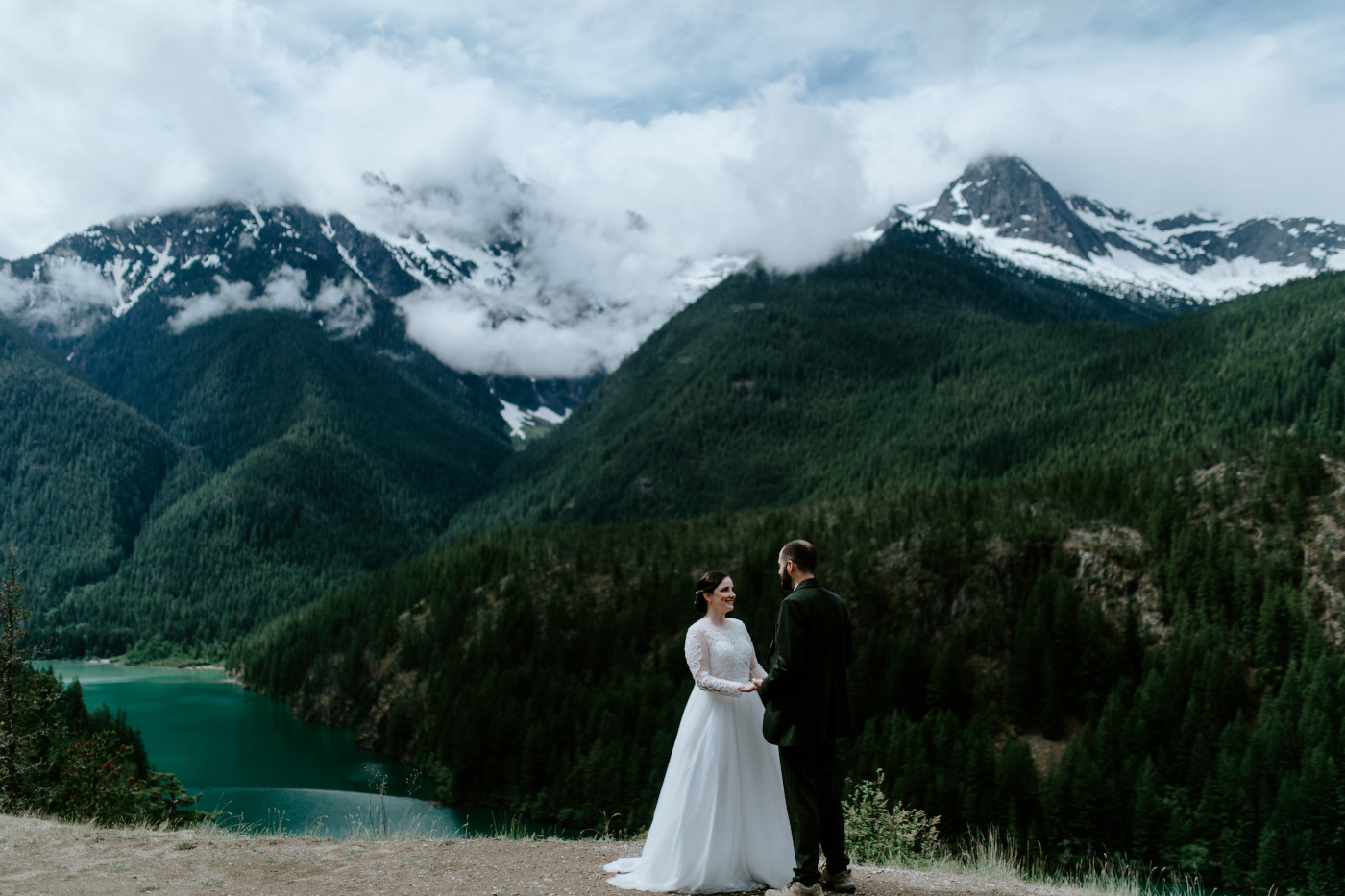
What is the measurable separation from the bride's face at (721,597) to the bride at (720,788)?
15 mm

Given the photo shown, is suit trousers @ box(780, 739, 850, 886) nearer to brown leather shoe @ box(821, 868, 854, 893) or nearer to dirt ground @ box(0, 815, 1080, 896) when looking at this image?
brown leather shoe @ box(821, 868, 854, 893)

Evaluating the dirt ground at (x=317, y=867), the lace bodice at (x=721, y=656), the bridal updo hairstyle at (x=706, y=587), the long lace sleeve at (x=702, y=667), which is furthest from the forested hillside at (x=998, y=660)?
the bridal updo hairstyle at (x=706, y=587)

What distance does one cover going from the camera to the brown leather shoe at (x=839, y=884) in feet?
34.8

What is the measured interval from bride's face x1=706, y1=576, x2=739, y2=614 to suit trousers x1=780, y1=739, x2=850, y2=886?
1874mm

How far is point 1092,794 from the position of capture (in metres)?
69.6

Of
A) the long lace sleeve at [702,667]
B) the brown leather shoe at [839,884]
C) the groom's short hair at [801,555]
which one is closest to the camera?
the groom's short hair at [801,555]

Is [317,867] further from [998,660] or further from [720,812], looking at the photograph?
[998,660]

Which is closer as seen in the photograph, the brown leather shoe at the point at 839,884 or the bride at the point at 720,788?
the brown leather shoe at the point at 839,884

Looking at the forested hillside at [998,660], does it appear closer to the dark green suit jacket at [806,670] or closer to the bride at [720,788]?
the bride at [720,788]

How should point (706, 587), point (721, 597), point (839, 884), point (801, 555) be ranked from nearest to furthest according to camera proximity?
1. point (801, 555)
2. point (839, 884)
3. point (721, 597)
4. point (706, 587)

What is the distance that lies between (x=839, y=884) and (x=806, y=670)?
2.63m

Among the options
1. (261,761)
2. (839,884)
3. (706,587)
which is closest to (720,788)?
(839,884)

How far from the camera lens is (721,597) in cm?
1141

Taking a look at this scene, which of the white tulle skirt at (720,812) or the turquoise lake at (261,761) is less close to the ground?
the white tulle skirt at (720,812)
